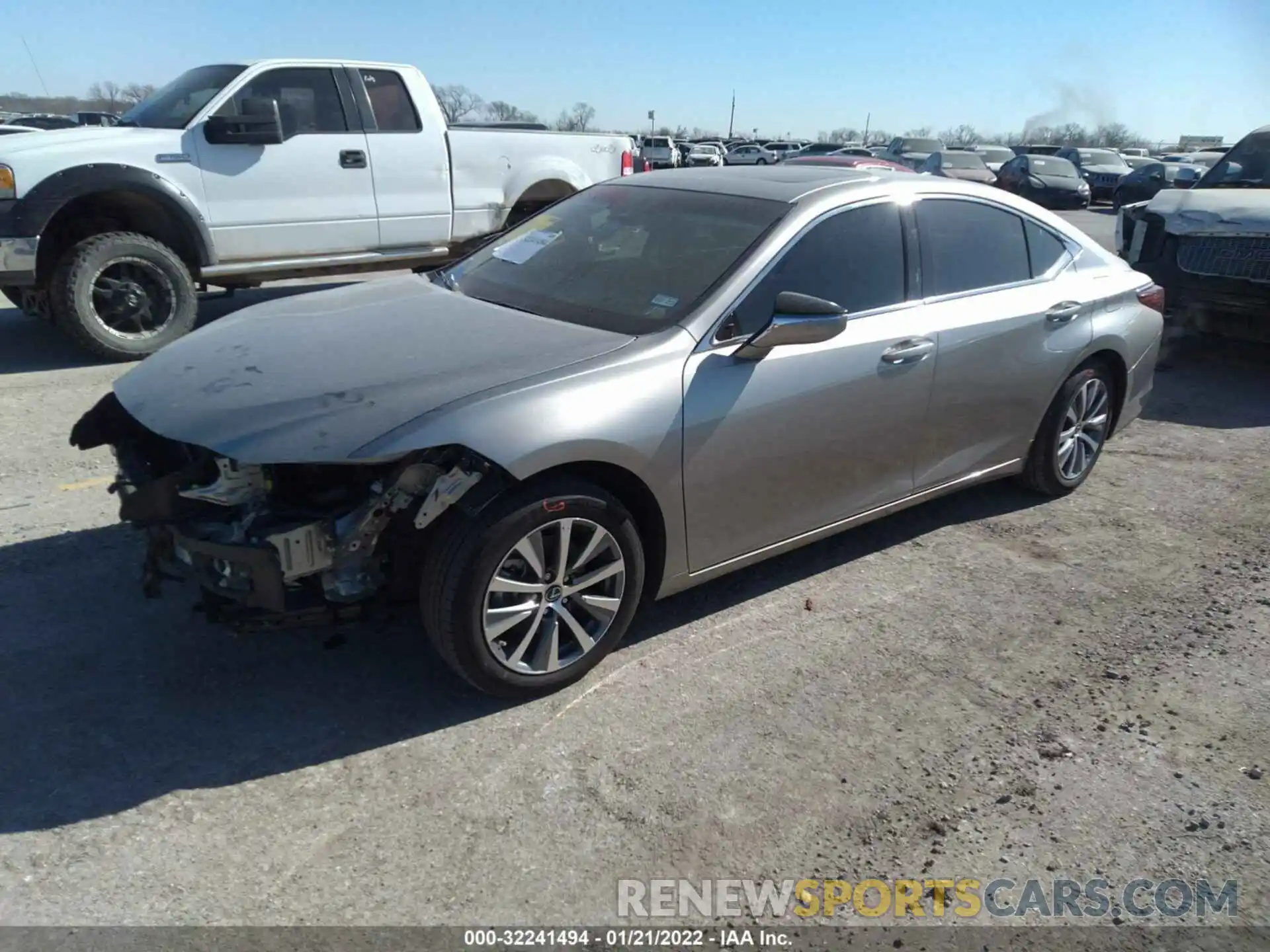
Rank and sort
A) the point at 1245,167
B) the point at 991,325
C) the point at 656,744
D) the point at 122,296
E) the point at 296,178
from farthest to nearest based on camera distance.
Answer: the point at 1245,167 < the point at 296,178 < the point at 122,296 < the point at 991,325 < the point at 656,744

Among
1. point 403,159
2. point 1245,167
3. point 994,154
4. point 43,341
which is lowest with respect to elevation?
point 43,341

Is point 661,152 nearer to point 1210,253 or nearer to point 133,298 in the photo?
point 1210,253

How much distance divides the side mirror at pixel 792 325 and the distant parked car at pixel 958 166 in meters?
20.6

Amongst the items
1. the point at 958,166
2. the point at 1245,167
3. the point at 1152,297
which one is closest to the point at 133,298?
the point at 1152,297

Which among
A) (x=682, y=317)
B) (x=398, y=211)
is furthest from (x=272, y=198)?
(x=682, y=317)

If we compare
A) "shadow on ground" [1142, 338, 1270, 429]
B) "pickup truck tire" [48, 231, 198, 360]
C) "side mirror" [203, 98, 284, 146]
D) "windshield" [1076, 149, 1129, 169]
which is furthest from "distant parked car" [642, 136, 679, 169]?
"pickup truck tire" [48, 231, 198, 360]

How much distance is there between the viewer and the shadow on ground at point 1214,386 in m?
6.91

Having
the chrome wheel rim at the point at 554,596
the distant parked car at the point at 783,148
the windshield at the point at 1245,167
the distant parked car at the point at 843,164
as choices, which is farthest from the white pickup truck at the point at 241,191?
the distant parked car at the point at 783,148

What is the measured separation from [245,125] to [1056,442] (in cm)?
620

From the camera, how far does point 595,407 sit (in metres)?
3.13

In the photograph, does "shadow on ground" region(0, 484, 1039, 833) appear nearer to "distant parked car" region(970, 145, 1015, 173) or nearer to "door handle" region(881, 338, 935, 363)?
"door handle" region(881, 338, 935, 363)

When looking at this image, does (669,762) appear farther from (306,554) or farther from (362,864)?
(306,554)

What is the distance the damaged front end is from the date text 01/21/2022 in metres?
1.13

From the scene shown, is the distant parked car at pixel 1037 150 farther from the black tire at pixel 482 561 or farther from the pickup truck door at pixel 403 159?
the black tire at pixel 482 561
